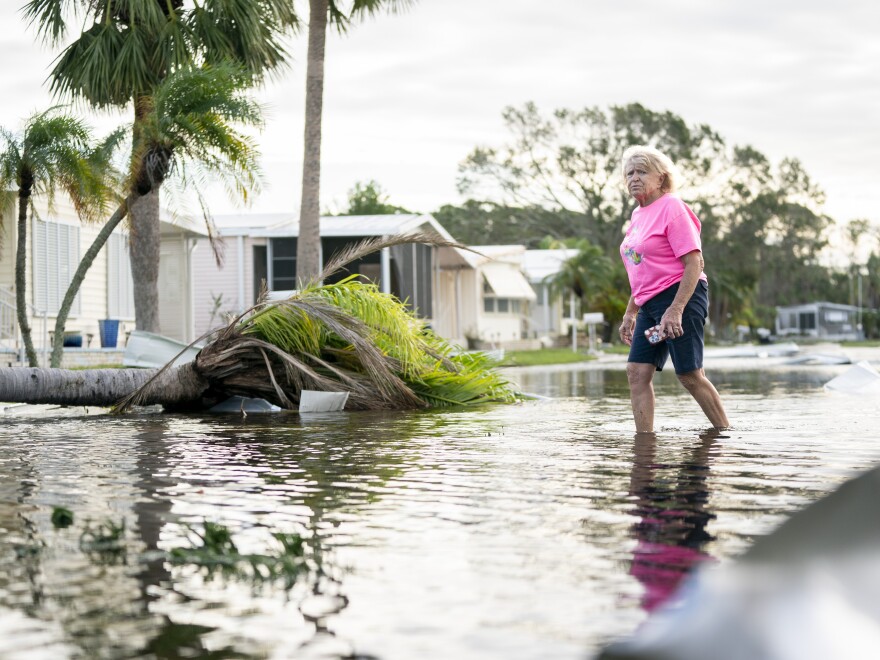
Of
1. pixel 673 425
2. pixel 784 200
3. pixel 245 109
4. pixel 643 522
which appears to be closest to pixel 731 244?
pixel 784 200

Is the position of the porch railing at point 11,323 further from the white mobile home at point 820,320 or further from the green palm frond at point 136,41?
the white mobile home at point 820,320

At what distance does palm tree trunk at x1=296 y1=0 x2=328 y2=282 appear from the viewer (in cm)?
2202

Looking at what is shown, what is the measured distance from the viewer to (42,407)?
12969mm

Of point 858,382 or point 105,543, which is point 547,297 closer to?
point 858,382

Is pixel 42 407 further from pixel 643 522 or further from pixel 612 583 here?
pixel 612 583

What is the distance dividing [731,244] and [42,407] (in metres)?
65.9

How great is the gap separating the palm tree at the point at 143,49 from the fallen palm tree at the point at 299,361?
794 cm

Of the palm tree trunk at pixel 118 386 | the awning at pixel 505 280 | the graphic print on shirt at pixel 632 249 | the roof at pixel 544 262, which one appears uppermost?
the roof at pixel 544 262

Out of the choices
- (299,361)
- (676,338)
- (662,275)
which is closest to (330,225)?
(299,361)

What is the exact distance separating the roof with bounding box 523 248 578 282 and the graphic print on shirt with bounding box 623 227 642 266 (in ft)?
176

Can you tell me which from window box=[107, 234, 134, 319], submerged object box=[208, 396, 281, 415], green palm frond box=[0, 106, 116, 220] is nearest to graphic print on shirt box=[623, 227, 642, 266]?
submerged object box=[208, 396, 281, 415]

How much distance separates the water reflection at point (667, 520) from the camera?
3389mm

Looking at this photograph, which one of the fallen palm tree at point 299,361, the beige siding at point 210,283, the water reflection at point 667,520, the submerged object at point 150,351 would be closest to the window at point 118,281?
the beige siding at point 210,283

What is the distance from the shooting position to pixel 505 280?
53.3 metres
